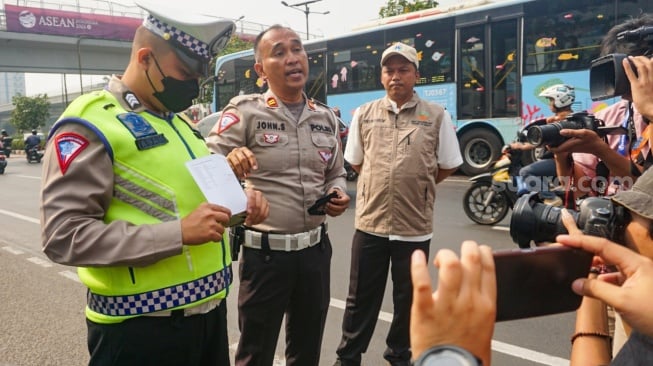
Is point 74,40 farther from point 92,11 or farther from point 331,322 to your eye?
point 331,322

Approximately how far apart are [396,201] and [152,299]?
159cm

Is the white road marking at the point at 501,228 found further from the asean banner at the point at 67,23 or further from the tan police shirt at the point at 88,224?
the asean banner at the point at 67,23

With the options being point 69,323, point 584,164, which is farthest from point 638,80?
point 69,323

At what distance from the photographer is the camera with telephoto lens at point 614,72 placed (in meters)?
1.81

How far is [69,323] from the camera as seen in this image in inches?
141

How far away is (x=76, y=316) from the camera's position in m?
3.71

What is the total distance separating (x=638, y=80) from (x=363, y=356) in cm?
203

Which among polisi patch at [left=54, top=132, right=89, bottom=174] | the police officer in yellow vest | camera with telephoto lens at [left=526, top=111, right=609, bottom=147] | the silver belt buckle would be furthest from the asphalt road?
polisi patch at [left=54, top=132, right=89, bottom=174]

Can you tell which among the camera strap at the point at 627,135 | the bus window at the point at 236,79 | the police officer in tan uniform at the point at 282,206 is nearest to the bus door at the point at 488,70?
the bus window at the point at 236,79

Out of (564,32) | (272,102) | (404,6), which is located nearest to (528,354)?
(272,102)

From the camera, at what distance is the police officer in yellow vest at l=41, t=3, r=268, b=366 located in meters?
1.37

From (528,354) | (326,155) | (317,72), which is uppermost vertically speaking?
(317,72)

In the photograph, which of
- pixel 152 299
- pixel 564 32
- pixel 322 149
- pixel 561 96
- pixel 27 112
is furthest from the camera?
pixel 27 112

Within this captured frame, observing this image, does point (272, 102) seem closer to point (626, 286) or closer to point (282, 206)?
point (282, 206)
